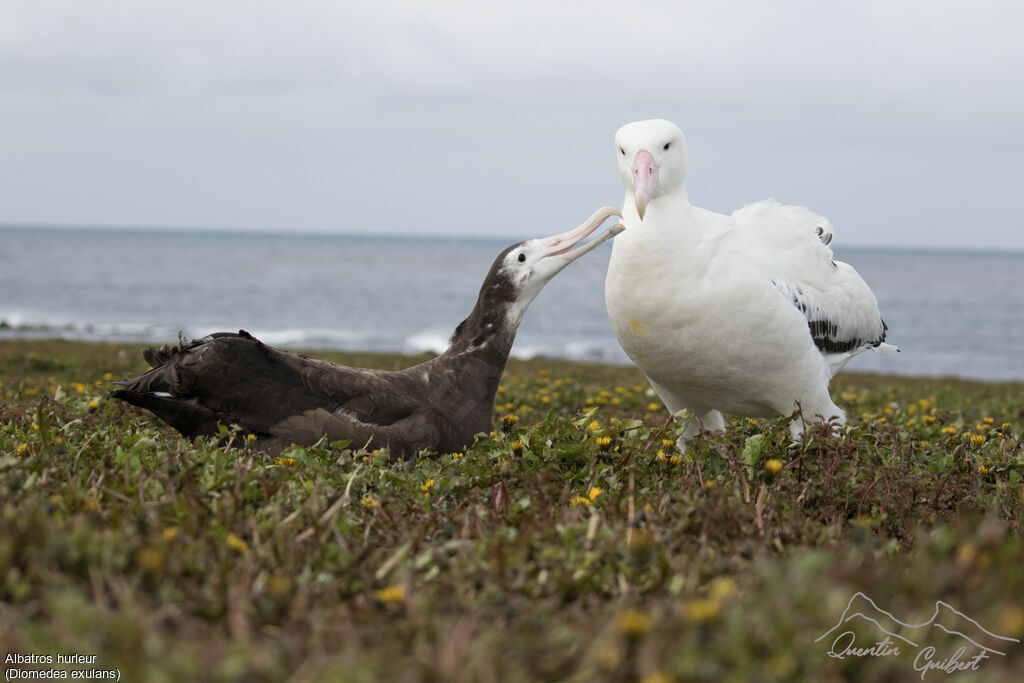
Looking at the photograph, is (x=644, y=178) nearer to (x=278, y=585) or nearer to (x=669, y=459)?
(x=669, y=459)

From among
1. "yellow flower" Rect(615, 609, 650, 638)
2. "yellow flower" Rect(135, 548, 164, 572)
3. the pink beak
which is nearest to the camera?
"yellow flower" Rect(615, 609, 650, 638)

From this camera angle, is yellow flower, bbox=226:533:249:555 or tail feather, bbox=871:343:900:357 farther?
tail feather, bbox=871:343:900:357

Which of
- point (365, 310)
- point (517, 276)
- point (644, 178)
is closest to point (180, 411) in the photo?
point (517, 276)

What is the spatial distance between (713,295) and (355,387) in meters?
2.09

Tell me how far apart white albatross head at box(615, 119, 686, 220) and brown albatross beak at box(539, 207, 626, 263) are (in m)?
0.22

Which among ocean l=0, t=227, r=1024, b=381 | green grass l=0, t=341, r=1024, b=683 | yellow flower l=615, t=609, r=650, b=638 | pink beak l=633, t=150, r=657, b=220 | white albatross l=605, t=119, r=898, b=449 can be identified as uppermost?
pink beak l=633, t=150, r=657, b=220

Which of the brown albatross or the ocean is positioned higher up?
the brown albatross

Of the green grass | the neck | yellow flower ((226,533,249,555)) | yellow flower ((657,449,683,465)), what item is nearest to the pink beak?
the neck

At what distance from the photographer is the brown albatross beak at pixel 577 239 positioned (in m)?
5.71

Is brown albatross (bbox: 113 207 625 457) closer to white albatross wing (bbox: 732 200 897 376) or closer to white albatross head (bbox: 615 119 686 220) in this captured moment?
white albatross head (bbox: 615 119 686 220)

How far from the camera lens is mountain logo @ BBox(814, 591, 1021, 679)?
7.75 feet

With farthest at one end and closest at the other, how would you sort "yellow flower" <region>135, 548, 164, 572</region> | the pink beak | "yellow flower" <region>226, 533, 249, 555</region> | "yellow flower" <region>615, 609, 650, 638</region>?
1. the pink beak
2. "yellow flower" <region>226, 533, 249, 555</region>
3. "yellow flower" <region>135, 548, 164, 572</region>
4. "yellow flower" <region>615, 609, 650, 638</region>

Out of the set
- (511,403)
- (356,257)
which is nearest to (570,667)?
(511,403)

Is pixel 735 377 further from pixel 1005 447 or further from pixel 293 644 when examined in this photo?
pixel 293 644
